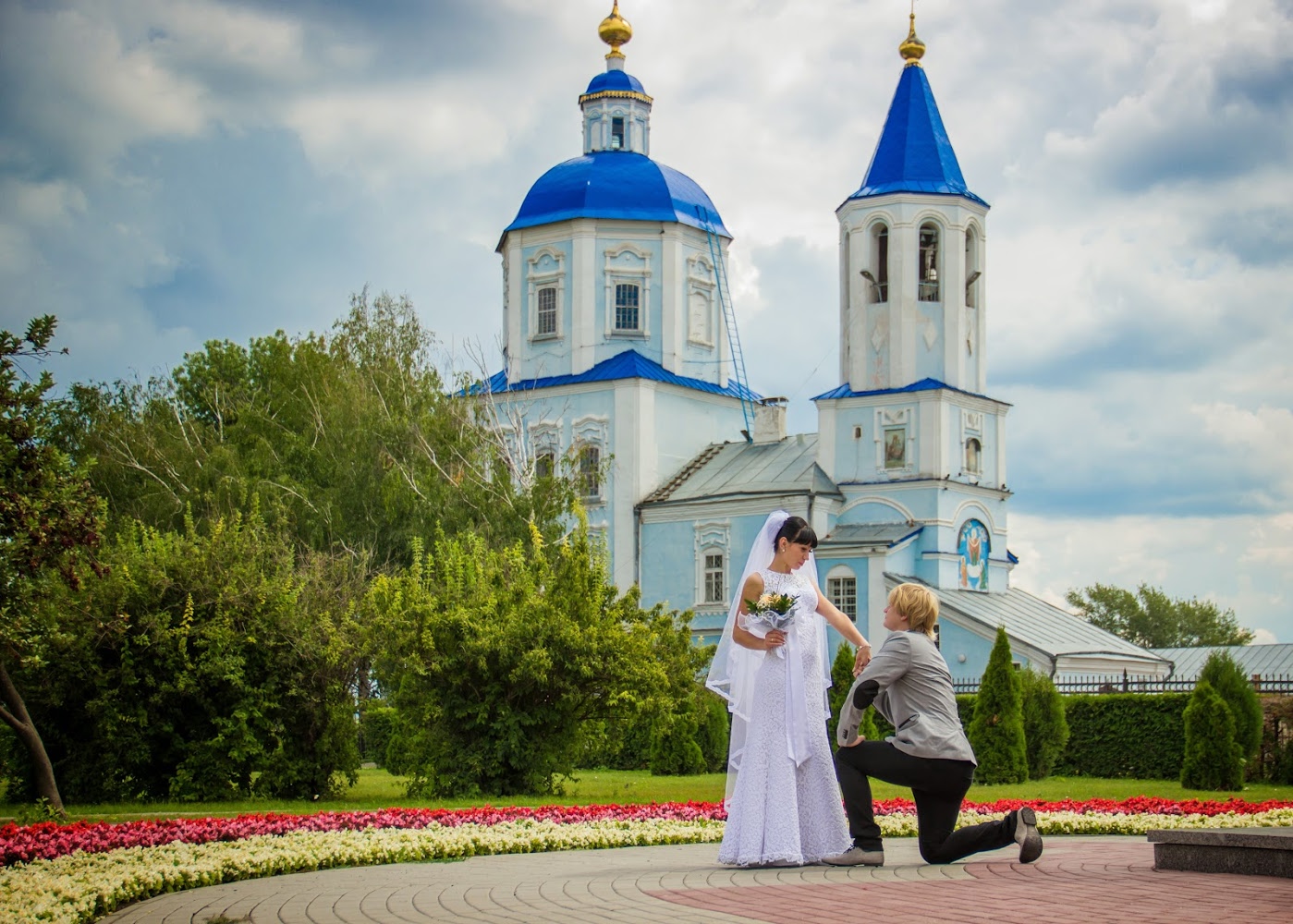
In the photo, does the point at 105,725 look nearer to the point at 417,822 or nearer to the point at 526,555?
the point at 417,822

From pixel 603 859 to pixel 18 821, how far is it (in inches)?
247

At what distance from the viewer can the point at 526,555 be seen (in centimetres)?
3097

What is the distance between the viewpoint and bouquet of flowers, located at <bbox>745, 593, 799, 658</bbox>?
9.55 m

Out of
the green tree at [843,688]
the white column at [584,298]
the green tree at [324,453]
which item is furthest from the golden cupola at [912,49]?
the green tree at [843,688]

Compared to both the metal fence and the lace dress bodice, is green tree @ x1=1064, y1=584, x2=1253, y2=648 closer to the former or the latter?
the metal fence

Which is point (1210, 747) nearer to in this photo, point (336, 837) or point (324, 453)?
point (336, 837)

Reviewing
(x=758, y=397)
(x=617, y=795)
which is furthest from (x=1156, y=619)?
A: (x=617, y=795)

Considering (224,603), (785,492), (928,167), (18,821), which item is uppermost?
(928,167)

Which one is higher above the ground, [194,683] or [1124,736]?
[194,683]

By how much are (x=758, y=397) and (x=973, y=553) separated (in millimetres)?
9650

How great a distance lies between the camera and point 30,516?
13.2m

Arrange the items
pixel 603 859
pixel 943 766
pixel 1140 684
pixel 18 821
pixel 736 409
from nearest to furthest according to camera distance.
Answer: pixel 943 766, pixel 603 859, pixel 18 821, pixel 1140 684, pixel 736 409

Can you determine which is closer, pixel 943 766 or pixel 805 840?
pixel 943 766

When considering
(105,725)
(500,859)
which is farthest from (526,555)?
(500,859)
